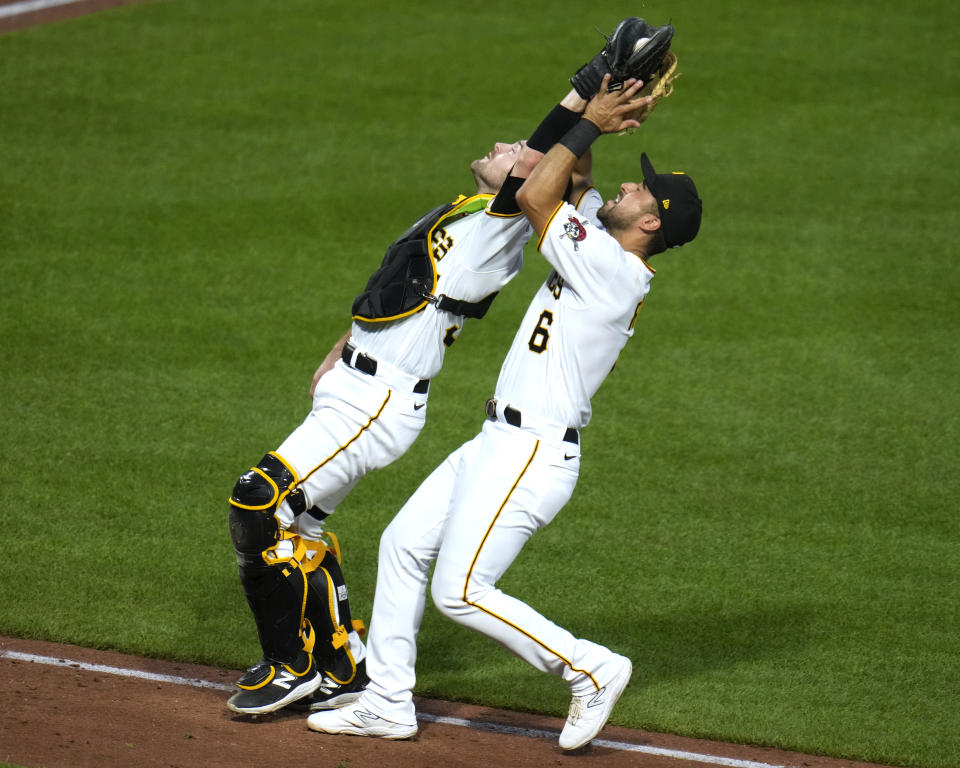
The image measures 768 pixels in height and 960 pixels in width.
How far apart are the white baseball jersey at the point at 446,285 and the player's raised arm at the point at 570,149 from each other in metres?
0.41

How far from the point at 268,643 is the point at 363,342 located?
1140mm

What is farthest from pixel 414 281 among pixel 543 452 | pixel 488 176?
pixel 543 452

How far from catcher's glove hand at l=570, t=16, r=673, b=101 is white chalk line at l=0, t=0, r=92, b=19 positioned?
454 inches

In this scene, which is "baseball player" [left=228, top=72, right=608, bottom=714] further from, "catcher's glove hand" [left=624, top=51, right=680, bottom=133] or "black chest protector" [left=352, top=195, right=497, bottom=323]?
"catcher's glove hand" [left=624, top=51, right=680, bottom=133]

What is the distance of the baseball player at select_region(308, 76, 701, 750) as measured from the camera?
409cm

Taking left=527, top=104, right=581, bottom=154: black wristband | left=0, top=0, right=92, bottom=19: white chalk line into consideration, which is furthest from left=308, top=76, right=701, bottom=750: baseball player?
left=0, top=0, right=92, bottom=19: white chalk line

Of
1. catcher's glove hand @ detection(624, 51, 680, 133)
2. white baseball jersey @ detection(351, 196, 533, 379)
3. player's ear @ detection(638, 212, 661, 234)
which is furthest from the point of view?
white baseball jersey @ detection(351, 196, 533, 379)

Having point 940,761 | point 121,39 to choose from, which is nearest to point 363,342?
point 940,761

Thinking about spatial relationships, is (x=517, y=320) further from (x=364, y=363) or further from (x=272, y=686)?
(x=272, y=686)

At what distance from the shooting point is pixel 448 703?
4855mm

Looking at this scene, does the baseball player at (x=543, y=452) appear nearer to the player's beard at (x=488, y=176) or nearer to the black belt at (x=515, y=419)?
the black belt at (x=515, y=419)

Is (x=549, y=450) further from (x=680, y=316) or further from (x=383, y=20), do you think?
(x=383, y=20)

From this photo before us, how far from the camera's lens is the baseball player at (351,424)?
175 inches

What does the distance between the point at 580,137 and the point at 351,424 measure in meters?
1.30
